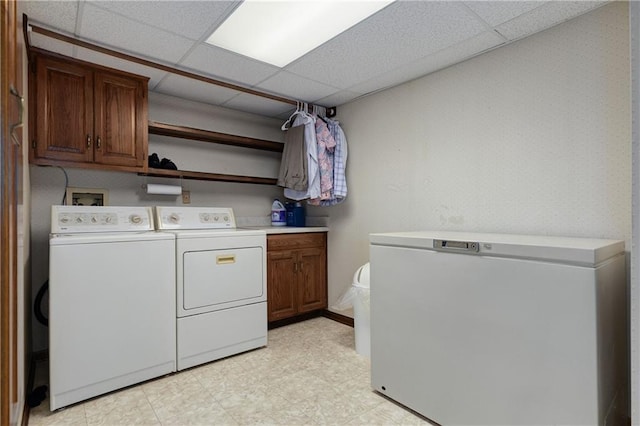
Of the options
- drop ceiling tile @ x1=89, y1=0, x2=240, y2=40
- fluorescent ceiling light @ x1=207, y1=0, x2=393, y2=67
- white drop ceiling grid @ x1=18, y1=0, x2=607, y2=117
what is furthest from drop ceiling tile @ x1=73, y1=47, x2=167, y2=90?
fluorescent ceiling light @ x1=207, y1=0, x2=393, y2=67

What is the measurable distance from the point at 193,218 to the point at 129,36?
1.34 metres

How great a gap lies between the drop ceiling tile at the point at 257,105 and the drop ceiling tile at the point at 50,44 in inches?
49.6

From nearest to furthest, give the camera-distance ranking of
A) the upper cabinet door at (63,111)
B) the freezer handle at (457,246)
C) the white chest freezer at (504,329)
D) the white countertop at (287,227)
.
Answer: the white chest freezer at (504,329) < the freezer handle at (457,246) < the upper cabinet door at (63,111) < the white countertop at (287,227)

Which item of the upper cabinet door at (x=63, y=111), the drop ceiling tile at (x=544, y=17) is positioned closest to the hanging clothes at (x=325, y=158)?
the drop ceiling tile at (x=544, y=17)

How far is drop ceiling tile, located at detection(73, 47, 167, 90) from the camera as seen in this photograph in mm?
2213

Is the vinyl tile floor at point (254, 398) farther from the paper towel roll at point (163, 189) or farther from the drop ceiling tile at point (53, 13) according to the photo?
the drop ceiling tile at point (53, 13)

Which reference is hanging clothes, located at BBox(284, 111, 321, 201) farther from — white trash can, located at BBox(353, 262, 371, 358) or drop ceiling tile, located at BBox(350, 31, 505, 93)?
white trash can, located at BBox(353, 262, 371, 358)

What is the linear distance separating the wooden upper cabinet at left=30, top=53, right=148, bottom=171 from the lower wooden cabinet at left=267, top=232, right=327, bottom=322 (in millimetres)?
1359

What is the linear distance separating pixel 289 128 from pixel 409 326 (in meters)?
2.27

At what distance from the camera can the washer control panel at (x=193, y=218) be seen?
103 inches

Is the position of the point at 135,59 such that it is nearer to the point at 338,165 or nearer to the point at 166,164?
the point at 166,164

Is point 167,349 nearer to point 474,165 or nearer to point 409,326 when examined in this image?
point 409,326

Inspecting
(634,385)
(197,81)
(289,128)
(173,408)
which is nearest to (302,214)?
(289,128)

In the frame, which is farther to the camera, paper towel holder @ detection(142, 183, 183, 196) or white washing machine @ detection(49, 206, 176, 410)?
paper towel holder @ detection(142, 183, 183, 196)
